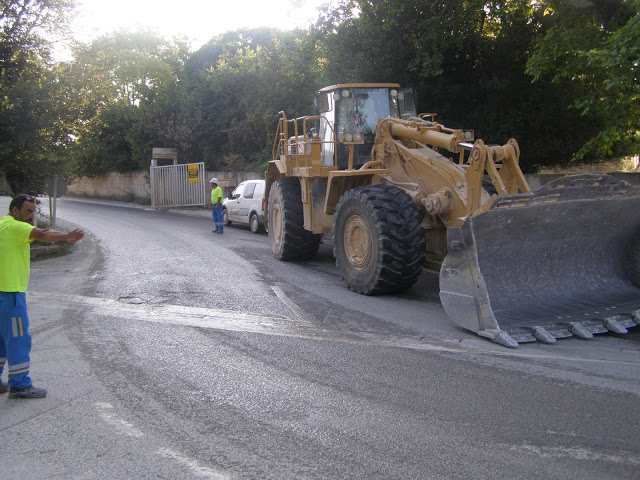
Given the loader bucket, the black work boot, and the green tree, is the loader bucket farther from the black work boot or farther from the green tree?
the black work boot

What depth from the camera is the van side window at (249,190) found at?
19.6 m

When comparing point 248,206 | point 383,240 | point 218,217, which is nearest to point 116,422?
point 383,240

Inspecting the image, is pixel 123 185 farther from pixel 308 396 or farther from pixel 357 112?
pixel 308 396

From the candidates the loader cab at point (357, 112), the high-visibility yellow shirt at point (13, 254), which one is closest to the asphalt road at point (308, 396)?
the high-visibility yellow shirt at point (13, 254)

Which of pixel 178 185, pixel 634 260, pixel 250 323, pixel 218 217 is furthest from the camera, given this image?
pixel 178 185

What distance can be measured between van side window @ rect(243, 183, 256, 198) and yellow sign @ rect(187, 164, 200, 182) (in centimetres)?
929

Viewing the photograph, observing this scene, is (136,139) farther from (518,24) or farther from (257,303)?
(257,303)

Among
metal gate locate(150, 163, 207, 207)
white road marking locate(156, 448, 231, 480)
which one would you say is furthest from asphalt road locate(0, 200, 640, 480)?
metal gate locate(150, 163, 207, 207)

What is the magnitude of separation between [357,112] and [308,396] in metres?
6.80

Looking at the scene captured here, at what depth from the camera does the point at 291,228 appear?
12.2m

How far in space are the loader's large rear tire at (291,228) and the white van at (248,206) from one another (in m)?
5.85

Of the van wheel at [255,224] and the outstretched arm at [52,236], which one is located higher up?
the outstretched arm at [52,236]

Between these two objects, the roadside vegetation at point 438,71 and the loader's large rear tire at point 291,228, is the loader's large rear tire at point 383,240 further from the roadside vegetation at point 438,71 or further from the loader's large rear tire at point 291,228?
the roadside vegetation at point 438,71

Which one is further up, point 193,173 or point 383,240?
point 193,173
